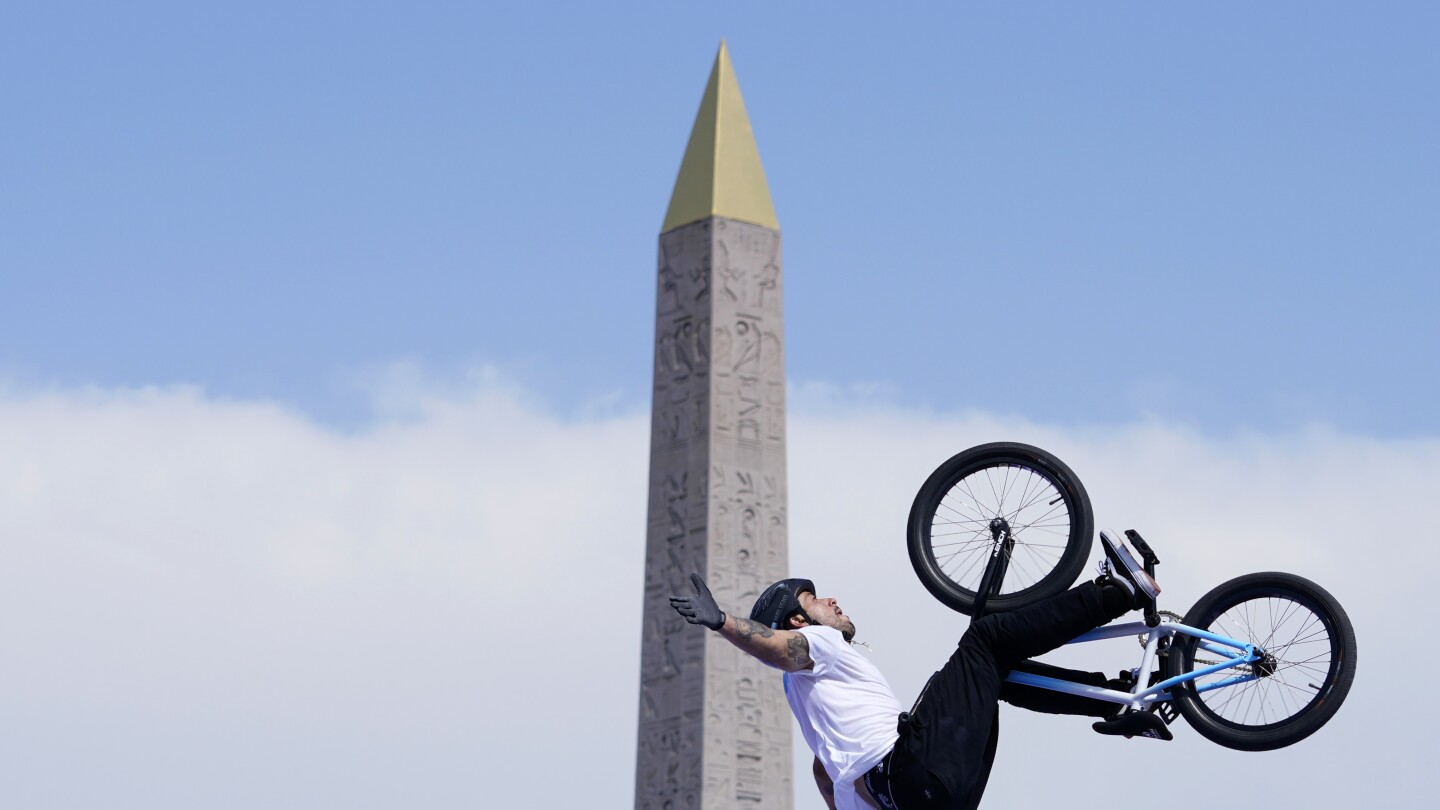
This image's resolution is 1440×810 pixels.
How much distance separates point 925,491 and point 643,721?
43.9 feet

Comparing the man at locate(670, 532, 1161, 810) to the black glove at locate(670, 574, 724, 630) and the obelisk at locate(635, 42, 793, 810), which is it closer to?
the black glove at locate(670, 574, 724, 630)

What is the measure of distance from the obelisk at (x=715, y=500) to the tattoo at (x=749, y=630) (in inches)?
501

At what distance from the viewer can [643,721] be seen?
25.2 meters

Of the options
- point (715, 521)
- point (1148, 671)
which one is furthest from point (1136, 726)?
point (715, 521)

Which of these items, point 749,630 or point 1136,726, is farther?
point 1136,726

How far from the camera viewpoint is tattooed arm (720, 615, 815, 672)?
35.1ft

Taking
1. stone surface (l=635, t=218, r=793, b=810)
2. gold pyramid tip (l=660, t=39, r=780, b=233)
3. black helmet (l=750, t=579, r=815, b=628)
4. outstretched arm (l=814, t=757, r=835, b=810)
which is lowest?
outstretched arm (l=814, t=757, r=835, b=810)

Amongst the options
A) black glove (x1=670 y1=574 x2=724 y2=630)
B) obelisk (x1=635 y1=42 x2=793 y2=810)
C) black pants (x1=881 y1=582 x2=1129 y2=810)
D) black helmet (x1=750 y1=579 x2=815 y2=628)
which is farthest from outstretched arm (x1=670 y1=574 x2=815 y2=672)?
obelisk (x1=635 y1=42 x2=793 y2=810)

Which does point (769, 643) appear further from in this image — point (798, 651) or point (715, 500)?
point (715, 500)

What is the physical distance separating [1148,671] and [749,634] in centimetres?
174

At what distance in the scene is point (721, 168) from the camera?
2622 centimetres

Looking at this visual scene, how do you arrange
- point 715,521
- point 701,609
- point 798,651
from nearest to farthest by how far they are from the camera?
point 701,609 < point 798,651 < point 715,521

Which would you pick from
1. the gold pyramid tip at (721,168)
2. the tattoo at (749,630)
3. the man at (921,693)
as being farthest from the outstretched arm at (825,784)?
the gold pyramid tip at (721,168)

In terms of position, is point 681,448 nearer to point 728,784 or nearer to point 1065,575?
point 728,784
